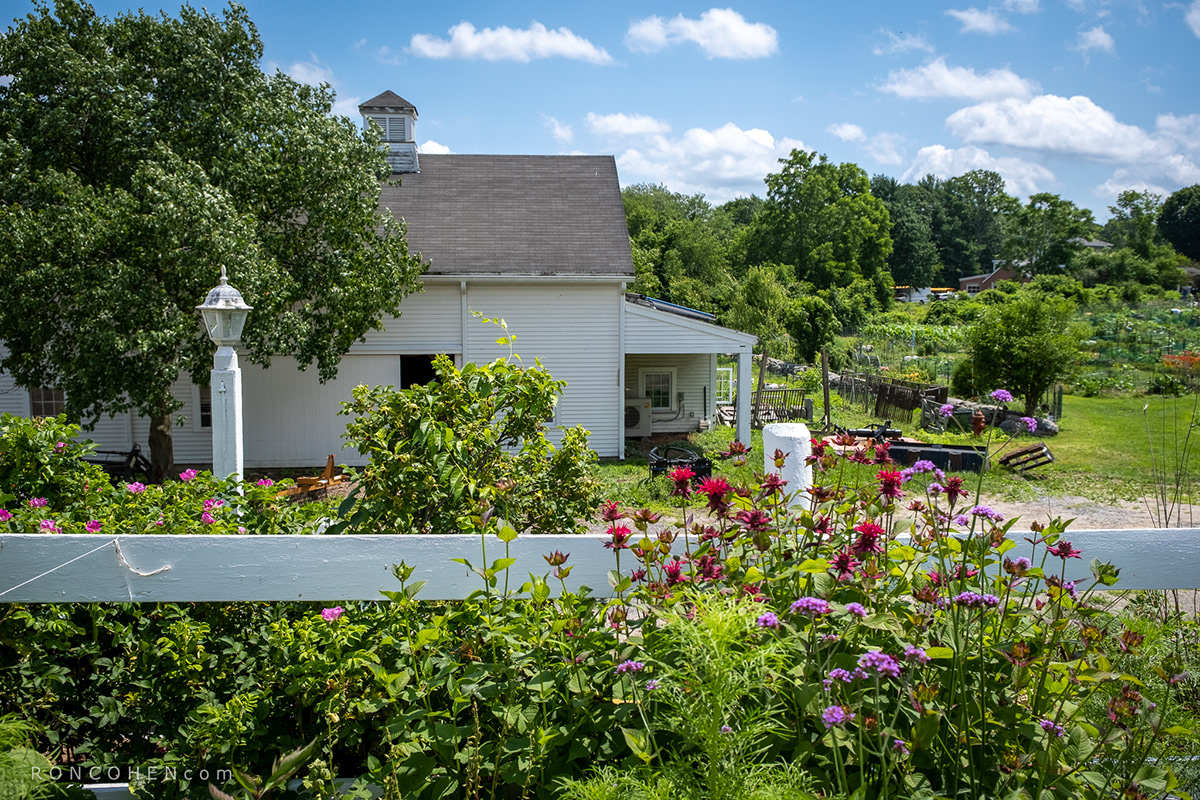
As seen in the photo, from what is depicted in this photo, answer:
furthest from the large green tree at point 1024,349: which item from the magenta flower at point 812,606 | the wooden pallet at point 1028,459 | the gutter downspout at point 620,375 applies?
the magenta flower at point 812,606

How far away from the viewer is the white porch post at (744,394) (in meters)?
15.5

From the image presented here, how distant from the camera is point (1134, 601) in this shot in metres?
3.25

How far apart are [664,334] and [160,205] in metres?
9.18

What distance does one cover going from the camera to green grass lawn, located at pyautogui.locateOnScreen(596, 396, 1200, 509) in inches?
504

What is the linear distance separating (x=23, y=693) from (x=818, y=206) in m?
63.5

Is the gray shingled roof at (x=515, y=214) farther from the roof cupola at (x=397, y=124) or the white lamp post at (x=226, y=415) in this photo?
the white lamp post at (x=226, y=415)

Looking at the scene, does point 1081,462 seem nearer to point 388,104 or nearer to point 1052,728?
point 1052,728

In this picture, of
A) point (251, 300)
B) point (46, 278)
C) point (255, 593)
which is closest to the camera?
point (255, 593)

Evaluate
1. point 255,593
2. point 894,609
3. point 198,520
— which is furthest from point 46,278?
point 894,609

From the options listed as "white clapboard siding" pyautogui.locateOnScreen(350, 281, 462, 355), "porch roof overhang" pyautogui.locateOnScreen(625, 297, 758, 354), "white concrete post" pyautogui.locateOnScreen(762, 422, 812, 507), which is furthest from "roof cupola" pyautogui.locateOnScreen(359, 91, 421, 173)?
"white concrete post" pyautogui.locateOnScreen(762, 422, 812, 507)

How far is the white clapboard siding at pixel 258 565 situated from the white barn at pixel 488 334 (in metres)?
12.5

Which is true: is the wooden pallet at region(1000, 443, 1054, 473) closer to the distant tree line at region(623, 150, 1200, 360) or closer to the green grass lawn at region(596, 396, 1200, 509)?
the green grass lawn at region(596, 396, 1200, 509)

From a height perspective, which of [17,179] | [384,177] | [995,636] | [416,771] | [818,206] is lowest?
[416,771]

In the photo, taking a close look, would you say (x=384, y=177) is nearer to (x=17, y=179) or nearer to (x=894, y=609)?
(x=17, y=179)
